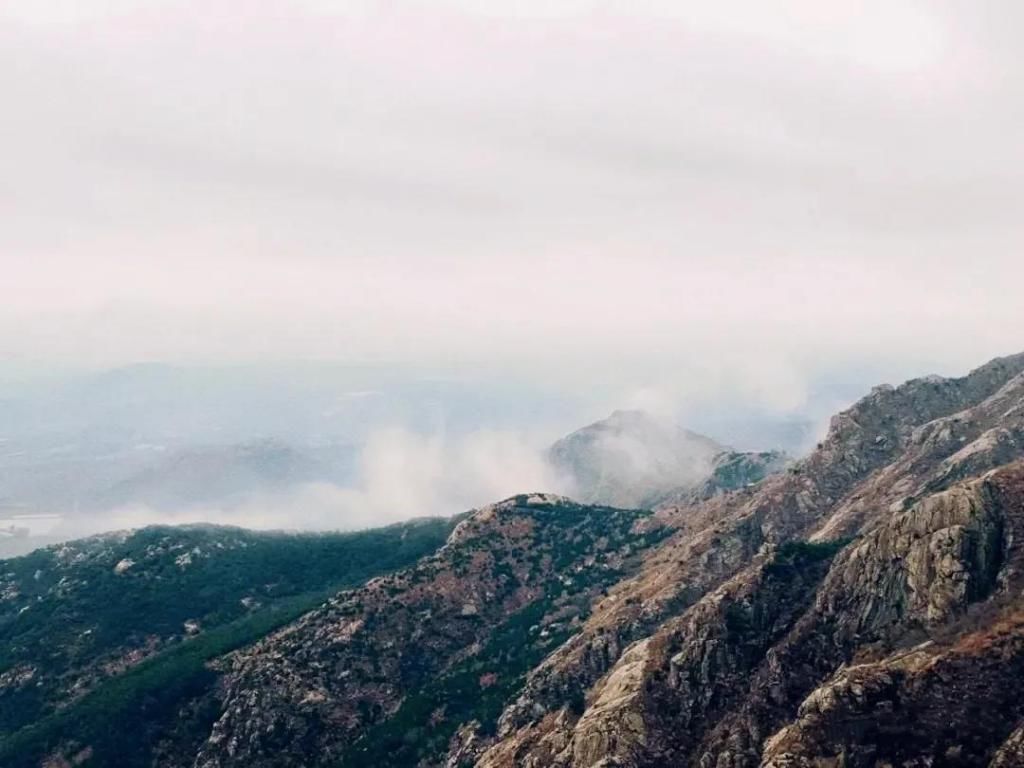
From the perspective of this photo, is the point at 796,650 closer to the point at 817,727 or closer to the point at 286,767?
the point at 817,727

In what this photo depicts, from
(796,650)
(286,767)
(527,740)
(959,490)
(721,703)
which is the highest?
(959,490)

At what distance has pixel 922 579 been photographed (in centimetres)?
13375

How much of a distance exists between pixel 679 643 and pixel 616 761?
3346 centimetres

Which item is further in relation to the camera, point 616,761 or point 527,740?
point 527,740

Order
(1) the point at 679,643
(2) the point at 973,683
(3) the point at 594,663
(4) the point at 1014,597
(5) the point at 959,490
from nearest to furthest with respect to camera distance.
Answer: (2) the point at 973,683 → (4) the point at 1014,597 → (5) the point at 959,490 → (1) the point at 679,643 → (3) the point at 594,663

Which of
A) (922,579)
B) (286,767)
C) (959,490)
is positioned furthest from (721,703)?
(286,767)

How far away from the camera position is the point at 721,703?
458 ft

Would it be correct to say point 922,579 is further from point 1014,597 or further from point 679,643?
point 679,643

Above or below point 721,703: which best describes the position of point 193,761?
below

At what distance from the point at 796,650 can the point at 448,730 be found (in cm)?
9826

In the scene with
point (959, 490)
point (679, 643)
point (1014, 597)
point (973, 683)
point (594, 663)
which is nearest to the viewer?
point (973, 683)

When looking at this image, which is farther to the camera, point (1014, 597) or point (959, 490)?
point (959, 490)

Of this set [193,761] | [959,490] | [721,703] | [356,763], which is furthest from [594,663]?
[193,761]

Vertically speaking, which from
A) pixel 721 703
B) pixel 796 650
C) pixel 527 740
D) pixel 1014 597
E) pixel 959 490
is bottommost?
pixel 527 740
